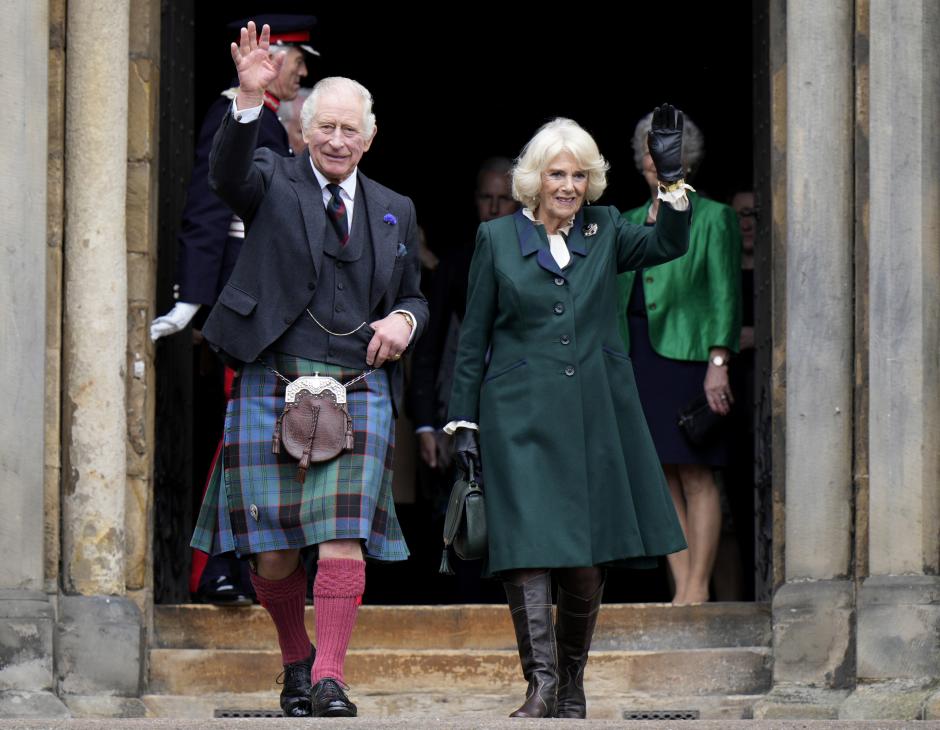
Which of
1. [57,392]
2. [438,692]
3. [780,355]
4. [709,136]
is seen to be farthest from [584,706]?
[709,136]

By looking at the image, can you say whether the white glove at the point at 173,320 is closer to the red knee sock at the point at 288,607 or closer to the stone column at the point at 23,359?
the stone column at the point at 23,359

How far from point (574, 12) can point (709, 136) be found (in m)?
1.03

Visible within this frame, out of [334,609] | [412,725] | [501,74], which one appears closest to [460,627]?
[334,609]

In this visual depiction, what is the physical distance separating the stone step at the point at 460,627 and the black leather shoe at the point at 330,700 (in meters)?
1.48

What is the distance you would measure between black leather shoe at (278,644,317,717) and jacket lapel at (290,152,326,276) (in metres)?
1.16

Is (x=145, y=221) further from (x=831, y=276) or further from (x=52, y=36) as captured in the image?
(x=831, y=276)

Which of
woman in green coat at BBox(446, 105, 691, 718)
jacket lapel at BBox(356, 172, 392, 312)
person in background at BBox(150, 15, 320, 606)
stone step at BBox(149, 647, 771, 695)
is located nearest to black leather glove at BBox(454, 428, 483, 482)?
woman in green coat at BBox(446, 105, 691, 718)

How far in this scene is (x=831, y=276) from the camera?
7262 millimetres

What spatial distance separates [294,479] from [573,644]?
974 millimetres

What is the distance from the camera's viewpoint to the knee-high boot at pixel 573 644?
21.1 ft

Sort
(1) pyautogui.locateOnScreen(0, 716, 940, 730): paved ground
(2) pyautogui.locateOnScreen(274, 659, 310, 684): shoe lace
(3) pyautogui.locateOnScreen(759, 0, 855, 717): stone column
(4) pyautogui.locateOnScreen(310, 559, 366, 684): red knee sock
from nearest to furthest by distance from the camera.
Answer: (1) pyautogui.locateOnScreen(0, 716, 940, 730): paved ground → (4) pyautogui.locateOnScreen(310, 559, 366, 684): red knee sock → (2) pyautogui.locateOnScreen(274, 659, 310, 684): shoe lace → (3) pyautogui.locateOnScreen(759, 0, 855, 717): stone column

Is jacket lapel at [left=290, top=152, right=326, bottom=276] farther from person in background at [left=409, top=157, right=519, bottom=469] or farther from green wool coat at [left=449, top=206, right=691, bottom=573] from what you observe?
person in background at [left=409, top=157, right=519, bottom=469]

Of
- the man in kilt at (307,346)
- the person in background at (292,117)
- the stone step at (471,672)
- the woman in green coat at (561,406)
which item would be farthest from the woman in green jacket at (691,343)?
the man in kilt at (307,346)

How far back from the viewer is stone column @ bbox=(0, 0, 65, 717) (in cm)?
697
